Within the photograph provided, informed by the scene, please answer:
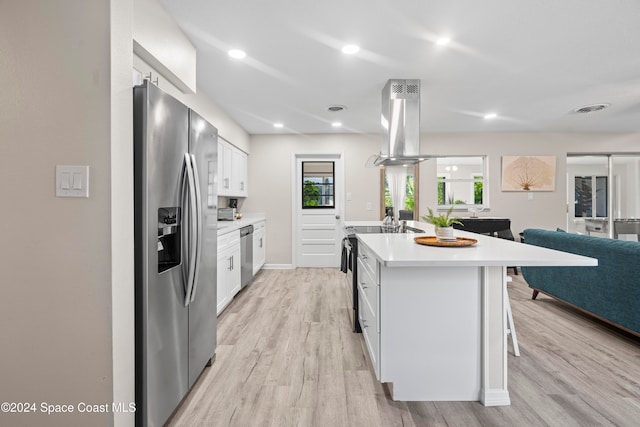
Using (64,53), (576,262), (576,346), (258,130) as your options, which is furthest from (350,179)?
(64,53)

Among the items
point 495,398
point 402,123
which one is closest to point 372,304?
point 495,398

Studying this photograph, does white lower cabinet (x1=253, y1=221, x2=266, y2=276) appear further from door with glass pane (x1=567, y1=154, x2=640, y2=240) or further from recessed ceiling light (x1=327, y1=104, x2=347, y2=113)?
door with glass pane (x1=567, y1=154, x2=640, y2=240)

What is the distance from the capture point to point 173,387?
1.66 metres

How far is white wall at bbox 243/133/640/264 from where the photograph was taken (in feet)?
18.5

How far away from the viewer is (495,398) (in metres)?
1.82

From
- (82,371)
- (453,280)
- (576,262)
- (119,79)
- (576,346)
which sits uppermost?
(119,79)

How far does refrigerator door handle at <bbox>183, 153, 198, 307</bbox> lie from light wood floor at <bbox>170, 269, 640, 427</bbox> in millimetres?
698

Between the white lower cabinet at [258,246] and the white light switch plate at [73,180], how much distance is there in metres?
3.51

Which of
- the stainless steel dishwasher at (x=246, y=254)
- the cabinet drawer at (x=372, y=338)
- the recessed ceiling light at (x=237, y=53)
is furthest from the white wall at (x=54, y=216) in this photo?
the stainless steel dishwasher at (x=246, y=254)

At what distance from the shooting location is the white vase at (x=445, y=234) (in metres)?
2.24

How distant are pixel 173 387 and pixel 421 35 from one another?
9.18 ft

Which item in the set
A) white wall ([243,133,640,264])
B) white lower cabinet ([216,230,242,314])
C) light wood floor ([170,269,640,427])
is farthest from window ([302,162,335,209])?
light wood floor ([170,269,640,427])

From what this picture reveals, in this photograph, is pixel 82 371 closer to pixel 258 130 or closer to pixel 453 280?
pixel 453 280

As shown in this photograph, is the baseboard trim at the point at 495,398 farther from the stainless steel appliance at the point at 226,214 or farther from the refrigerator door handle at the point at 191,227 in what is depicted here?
the stainless steel appliance at the point at 226,214
